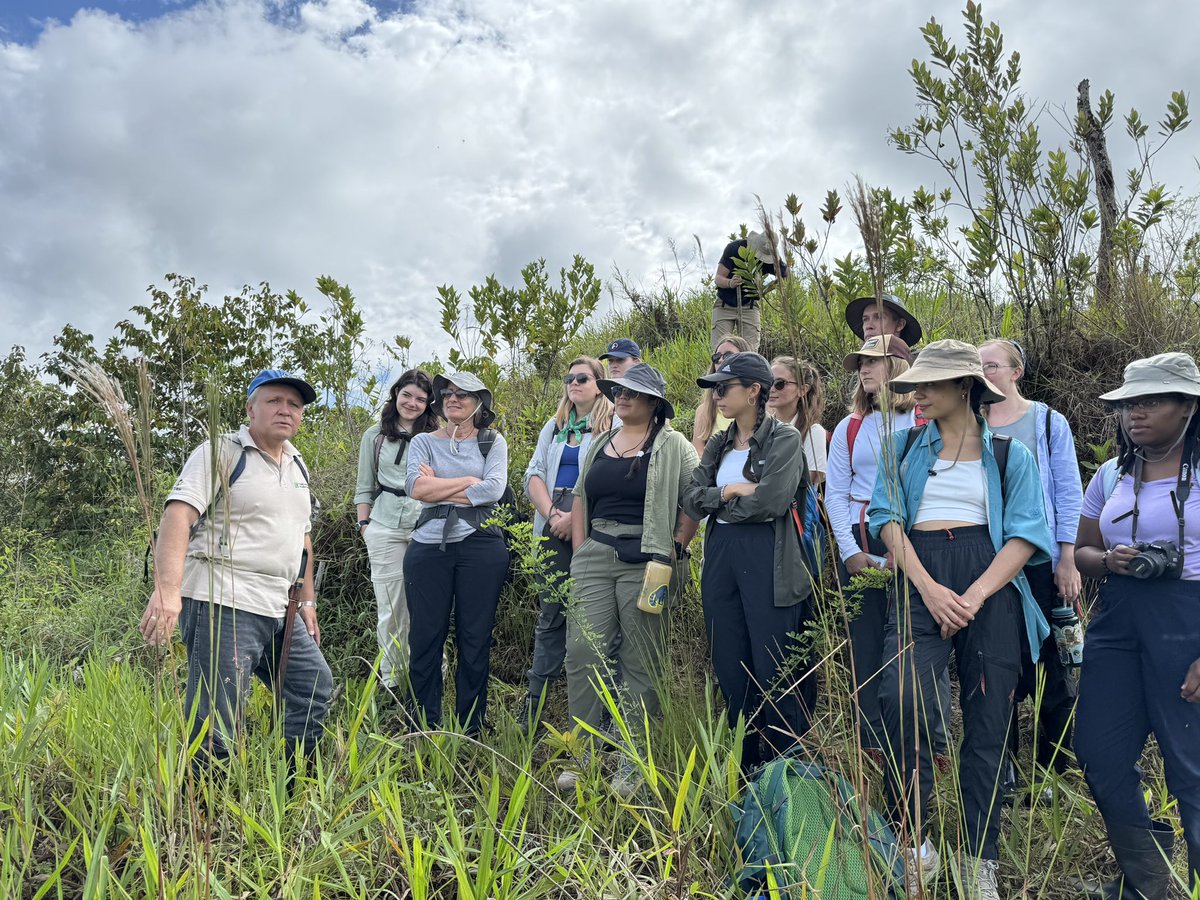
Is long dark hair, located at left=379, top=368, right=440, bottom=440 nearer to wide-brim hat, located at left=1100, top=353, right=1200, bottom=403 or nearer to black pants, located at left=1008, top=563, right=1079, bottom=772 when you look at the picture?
black pants, located at left=1008, top=563, right=1079, bottom=772

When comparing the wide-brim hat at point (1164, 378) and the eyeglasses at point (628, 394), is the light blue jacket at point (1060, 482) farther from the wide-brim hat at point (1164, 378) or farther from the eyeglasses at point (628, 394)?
the eyeglasses at point (628, 394)

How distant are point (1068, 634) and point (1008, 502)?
84 cm

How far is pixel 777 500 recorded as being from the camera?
346cm

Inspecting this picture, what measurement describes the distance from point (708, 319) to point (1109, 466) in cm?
730

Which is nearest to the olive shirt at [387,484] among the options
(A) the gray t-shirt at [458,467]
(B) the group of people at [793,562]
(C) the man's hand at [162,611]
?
(B) the group of people at [793,562]

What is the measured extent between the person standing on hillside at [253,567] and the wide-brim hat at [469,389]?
113 cm

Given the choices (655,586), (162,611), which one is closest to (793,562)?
(655,586)

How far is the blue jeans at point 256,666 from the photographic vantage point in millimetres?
3041

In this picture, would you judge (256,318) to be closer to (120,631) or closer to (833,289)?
(120,631)

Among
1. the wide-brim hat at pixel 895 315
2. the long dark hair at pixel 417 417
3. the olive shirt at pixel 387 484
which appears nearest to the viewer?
the wide-brim hat at pixel 895 315

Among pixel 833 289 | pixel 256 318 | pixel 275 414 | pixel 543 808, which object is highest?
pixel 256 318

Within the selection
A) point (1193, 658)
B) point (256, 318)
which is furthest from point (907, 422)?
point (256, 318)

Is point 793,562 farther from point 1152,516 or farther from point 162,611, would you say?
point 162,611

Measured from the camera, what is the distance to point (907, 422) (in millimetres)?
3719
